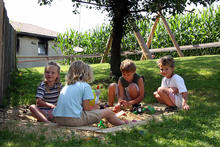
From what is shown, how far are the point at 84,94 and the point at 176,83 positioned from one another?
1861mm

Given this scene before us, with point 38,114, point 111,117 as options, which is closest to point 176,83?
point 111,117

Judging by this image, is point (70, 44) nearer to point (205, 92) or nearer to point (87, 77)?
point (205, 92)

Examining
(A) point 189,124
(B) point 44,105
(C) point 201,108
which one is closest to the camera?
(A) point 189,124

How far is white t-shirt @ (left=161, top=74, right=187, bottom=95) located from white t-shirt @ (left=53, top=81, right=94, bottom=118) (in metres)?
1.77

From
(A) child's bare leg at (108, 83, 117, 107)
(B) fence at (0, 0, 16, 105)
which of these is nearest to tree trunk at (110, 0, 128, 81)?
(A) child's bare leg at (108, 83, 117, 107)

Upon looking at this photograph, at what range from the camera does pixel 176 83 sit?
5.11 m

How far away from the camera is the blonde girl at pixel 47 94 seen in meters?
4.65

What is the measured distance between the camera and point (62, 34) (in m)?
20.0

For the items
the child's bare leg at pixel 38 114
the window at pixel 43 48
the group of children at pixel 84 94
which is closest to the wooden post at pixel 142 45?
the group of children at pixel 84 94

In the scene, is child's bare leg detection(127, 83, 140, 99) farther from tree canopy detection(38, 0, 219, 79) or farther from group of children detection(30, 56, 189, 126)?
tree canopy detection(38, 0, 219, 79)

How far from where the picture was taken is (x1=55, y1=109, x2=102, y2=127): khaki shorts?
13.3 feet

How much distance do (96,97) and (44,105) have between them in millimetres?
860

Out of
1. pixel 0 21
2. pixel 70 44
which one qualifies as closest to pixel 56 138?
pixel 0 21

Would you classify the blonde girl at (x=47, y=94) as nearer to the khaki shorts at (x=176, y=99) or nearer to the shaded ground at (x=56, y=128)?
the shaded ground at (x=56, y=128)
